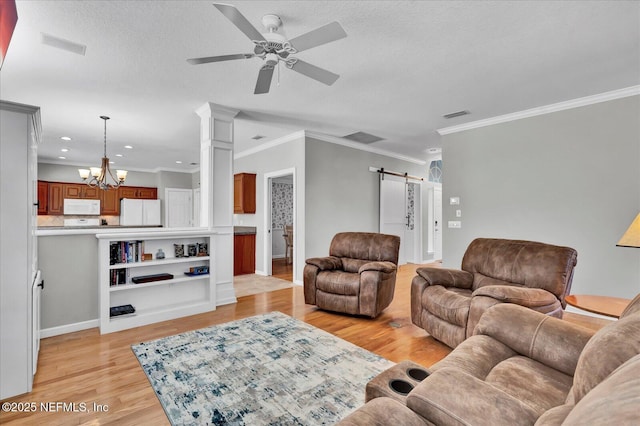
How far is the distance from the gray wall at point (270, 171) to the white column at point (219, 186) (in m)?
1.40

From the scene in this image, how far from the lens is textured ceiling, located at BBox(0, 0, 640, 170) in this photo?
220cm

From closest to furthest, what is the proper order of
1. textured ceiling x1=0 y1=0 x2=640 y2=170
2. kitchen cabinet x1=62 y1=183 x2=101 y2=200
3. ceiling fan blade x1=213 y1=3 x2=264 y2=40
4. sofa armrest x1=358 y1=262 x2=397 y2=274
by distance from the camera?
1. ceiling fan blade x1=213 y1=3 x2=264 y2=40
2. textured ceiling x1=0 y1=0 x2=640 y2=170
3. sofa armrest x1=358 y1=262 x2=397 y2=274
4. kitchen cabinet x1=62 y1=183 x2=101 y2=200

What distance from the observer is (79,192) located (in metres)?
8.30

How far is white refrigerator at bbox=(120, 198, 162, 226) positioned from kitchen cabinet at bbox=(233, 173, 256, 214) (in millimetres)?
4022

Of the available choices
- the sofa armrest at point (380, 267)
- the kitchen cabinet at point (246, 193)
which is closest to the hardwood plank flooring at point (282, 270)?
the kitchen cabinet at point (246, 193)

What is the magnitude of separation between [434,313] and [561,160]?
9.22 ft

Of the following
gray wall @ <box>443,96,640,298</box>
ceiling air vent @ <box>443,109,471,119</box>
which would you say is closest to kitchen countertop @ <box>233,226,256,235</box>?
gray wall @ <box>443,96,640,298</box>

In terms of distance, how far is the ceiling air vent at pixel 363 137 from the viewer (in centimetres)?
552

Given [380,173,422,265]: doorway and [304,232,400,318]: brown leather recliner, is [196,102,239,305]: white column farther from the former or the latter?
[380,173,422,265]: doorway

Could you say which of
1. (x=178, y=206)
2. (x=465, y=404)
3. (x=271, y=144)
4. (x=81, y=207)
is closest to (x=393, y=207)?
(x=271, y=144)

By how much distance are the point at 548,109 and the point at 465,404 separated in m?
4.39

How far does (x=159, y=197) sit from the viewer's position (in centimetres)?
951

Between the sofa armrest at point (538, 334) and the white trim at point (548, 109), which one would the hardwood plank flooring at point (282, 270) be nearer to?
the white trim at point (548, 109)

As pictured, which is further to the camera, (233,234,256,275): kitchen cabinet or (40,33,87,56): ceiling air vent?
(233,234,256,275): kitchen cabinet
